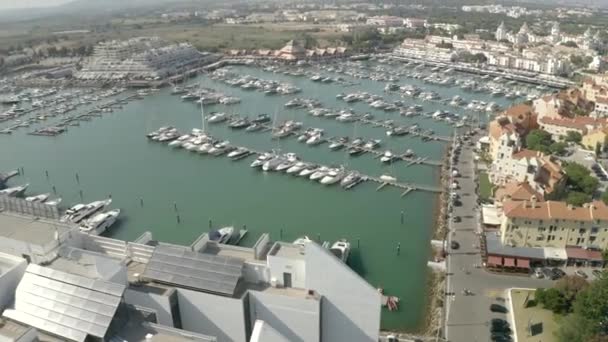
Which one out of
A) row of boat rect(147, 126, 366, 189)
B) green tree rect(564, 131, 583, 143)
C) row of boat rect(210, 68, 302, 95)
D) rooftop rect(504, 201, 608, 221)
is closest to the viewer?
rooftop rect(504, 201, 608, 221)

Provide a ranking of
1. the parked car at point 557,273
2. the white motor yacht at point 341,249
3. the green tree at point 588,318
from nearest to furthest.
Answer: the green tree at point 588,318 → the parked car at point 557,273 → the white motor yacht at point 341,249

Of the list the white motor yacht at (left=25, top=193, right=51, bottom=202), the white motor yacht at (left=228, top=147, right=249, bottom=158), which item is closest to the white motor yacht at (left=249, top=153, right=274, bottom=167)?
the white motor yacht at (left=228, top=147, right=249, bottom=158)

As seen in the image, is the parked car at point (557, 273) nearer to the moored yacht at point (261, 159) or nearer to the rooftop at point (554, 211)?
the rooftop at point (554, 211)

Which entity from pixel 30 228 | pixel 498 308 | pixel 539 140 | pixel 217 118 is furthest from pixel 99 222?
pixel 539 140

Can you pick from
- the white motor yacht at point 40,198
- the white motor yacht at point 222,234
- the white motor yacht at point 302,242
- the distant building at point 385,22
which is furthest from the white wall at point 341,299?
the distant building at point 385,22

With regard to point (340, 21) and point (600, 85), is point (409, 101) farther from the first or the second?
point (340, 21)

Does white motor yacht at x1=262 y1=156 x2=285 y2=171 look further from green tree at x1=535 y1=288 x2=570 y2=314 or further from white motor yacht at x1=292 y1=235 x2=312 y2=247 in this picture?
green tree at x1=535 y1=288 x2=570 y2=314
